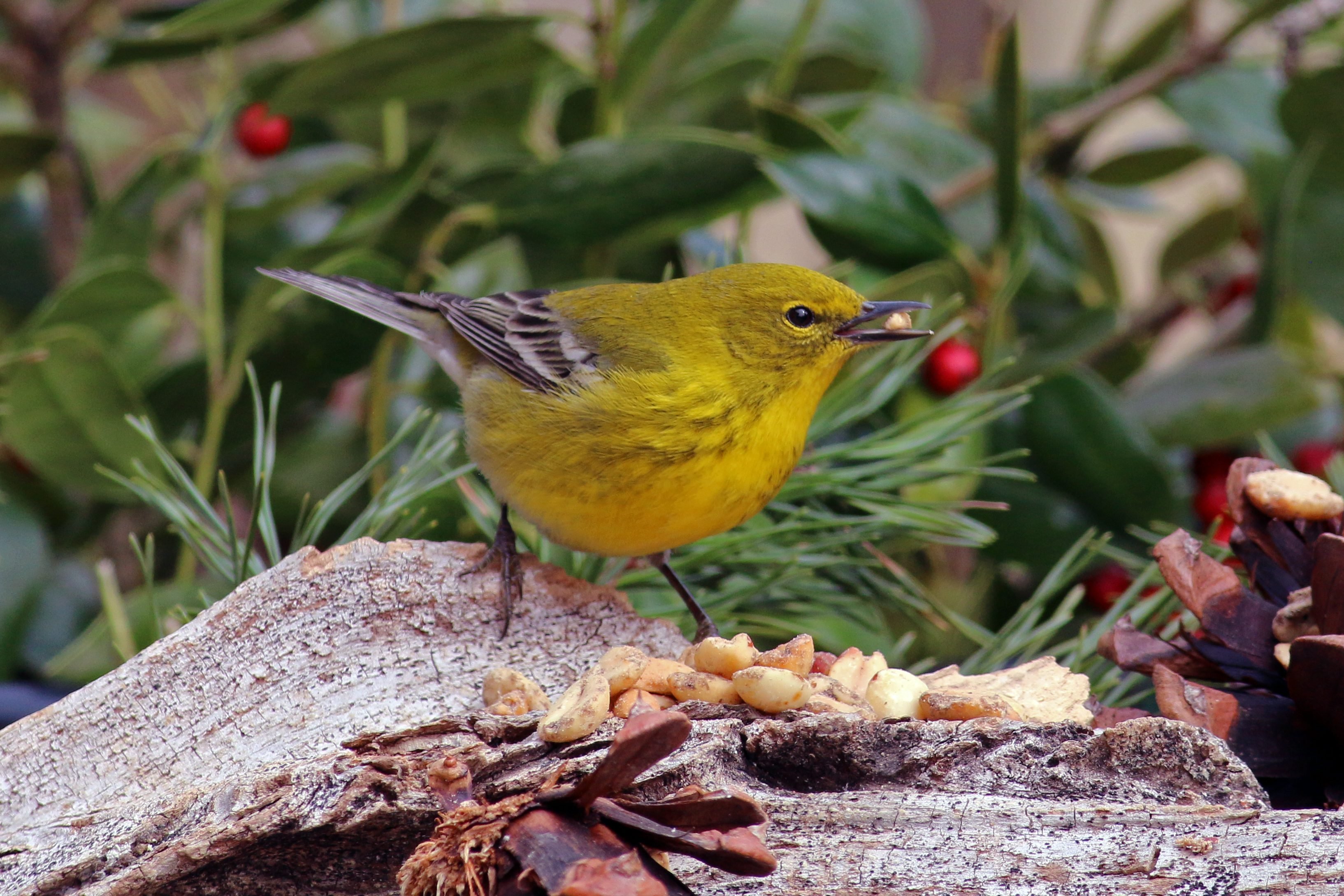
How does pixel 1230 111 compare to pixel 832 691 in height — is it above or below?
above

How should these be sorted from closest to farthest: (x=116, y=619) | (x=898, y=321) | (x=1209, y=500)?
(x=116, y=619) < (x=898, y=321) < (x=1209, y=500)

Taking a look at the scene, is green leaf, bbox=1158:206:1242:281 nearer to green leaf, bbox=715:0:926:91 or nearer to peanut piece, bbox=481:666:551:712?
green leaf, bbox=715:0:926:91

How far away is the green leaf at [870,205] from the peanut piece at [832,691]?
2.12 ft

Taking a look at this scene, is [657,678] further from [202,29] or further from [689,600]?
[202,29]

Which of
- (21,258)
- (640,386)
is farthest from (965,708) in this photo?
(21,258)

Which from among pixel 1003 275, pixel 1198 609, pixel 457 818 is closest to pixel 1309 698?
pixel 1198 609

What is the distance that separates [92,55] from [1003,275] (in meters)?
1.29

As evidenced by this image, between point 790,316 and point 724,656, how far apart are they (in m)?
0.63

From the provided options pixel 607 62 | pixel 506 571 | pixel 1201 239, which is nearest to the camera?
pixel 506 571

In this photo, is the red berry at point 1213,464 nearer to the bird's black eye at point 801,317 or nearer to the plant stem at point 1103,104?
the plant stem at point 1103,104

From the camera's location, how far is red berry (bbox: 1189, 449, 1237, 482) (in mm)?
1646

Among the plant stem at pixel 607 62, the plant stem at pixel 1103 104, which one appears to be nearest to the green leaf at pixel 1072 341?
the plant stem at pixel 1103 104

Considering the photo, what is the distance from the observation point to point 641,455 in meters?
1.17

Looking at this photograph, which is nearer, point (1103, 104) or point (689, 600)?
point (689, 600)
